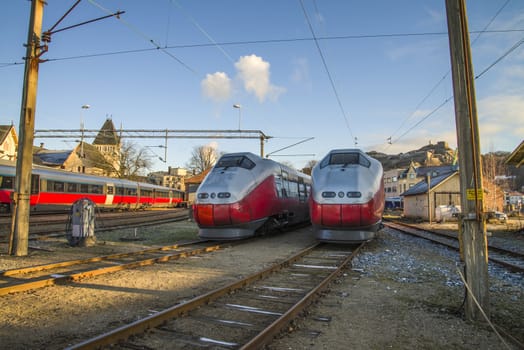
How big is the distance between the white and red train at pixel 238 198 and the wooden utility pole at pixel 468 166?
321 inches

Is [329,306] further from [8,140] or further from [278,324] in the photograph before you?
[8,140]

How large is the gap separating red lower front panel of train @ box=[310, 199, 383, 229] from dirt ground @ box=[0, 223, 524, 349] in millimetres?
2069

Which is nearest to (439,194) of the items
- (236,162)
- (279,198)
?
(279,198)

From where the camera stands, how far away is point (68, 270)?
24.6 ft

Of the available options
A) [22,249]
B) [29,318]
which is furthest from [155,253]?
[29,318]

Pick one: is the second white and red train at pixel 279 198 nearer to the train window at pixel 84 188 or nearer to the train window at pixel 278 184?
the train window at pixel 278 184

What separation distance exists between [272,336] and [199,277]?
3.48 metres

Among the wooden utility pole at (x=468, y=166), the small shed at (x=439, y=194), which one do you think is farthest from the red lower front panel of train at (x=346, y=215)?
the small shed at (x=439, y=194)

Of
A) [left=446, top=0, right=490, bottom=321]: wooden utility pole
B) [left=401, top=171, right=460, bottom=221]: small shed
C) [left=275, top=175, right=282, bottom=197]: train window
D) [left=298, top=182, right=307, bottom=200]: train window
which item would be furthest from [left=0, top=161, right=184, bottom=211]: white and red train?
[left=401, top=171, right=460, bottom=221]: small shed

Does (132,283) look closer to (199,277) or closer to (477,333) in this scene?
(199,277)

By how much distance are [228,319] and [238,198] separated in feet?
25.2

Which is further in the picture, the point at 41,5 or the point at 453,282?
the point at 41,5

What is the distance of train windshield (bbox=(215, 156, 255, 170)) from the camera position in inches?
531

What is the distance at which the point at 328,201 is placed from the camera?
11203mm
